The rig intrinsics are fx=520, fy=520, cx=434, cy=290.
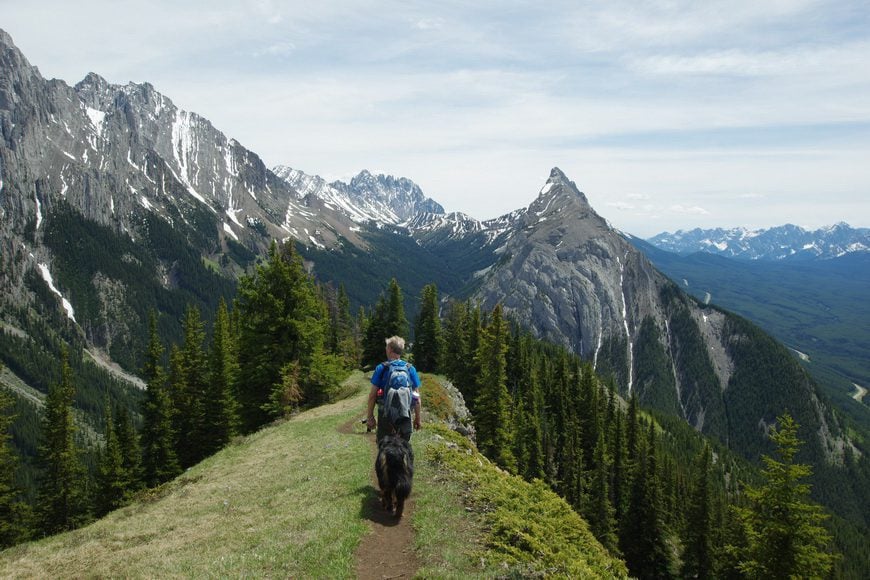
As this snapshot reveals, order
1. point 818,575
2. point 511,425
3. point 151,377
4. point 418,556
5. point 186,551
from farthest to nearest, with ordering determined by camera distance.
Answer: point 511,425
point 151,377
point 818,575
point 186,551
point 418,556

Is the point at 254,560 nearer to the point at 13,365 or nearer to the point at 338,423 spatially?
the point at 338,423

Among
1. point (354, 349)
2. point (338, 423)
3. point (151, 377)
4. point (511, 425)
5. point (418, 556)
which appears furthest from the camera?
point (354, 349)

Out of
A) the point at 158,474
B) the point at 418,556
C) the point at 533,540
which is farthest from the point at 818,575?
the point at 158,474

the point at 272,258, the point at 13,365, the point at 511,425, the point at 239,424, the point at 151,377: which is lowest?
the point at 13,365

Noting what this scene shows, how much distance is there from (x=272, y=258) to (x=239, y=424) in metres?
15.0

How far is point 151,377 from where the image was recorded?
4797 centimetres

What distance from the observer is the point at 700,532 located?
61750mm

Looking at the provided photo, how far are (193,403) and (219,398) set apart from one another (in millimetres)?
4162

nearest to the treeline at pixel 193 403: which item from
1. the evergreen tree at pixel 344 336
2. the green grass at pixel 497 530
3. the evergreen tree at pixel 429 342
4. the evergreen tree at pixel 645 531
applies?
the green grass at pixel 497 530

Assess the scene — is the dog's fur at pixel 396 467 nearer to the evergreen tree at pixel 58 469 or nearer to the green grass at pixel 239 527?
the green grass at pixel 239 527

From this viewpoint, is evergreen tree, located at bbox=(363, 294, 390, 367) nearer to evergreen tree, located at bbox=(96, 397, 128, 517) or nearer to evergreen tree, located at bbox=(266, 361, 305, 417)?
evergreen tree, located at bbox=(266, 361, 305, 417)

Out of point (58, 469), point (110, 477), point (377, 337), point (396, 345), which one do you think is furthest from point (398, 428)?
point (377, 337)

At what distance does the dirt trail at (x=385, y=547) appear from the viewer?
11.5 meters

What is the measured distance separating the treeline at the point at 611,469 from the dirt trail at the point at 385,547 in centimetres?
Result: 2121
